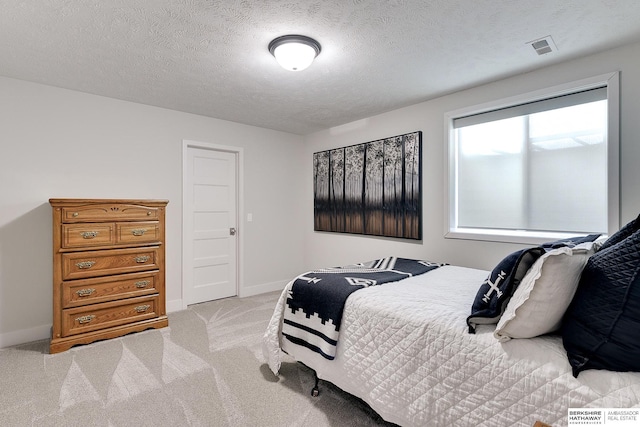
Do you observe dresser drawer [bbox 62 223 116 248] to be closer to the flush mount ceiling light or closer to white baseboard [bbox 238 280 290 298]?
white baseboard [bbox 238 280 290 298]

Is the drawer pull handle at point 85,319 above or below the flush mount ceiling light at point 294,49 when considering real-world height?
below

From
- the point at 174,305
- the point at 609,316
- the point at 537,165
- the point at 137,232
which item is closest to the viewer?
the point at 609,316

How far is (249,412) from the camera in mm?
1919

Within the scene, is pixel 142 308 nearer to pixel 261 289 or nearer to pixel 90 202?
pixel 90 202

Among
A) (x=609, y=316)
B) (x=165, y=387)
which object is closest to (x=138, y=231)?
(x=165, y=387)

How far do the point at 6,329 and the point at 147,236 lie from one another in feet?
4.64

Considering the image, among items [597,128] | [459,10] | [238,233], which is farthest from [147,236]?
[597,128]

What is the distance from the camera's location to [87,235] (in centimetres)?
289

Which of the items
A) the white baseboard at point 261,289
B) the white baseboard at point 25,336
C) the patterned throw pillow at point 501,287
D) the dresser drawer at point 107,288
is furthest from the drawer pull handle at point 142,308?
the patterned throw pillow at point 501,287

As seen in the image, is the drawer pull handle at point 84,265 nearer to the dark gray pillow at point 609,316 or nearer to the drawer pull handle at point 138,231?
the drawer pull handle at point 138,231

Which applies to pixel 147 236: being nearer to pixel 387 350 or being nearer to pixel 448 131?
pixel 387 350

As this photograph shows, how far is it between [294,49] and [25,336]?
3.51 meters

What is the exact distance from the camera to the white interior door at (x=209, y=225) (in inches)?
159

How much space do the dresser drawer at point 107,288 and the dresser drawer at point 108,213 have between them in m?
0.55
